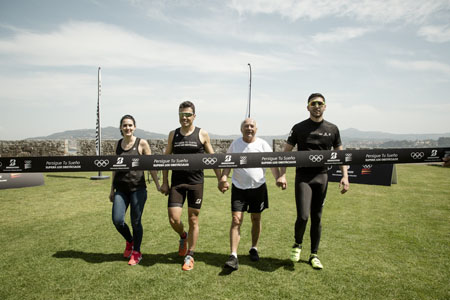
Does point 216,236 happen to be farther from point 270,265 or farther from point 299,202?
point 299,202

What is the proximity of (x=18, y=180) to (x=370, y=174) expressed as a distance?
13555mm

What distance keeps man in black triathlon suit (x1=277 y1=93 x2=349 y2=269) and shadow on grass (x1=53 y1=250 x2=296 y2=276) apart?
32 centimetres

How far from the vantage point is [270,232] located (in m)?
5.48

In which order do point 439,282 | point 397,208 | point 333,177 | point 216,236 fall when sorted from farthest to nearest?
point 333,177
point 397,208
point 216,236
point 439,282

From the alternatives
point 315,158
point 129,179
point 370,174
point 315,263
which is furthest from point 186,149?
point 370,174

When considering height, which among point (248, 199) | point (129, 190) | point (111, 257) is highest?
point (129, 190)

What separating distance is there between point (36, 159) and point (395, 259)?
5.64m

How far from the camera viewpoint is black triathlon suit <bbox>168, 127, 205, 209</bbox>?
390cm

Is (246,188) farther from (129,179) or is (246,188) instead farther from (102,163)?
(102,163)

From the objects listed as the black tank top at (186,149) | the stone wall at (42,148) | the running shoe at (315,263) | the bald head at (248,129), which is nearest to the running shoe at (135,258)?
the black tank top at (186,149)

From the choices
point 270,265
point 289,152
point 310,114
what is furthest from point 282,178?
point 270,265

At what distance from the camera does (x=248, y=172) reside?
13.1 feet

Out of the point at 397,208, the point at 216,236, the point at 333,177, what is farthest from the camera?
the point at 333,177

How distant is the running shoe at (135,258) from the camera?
4006 millimetres
